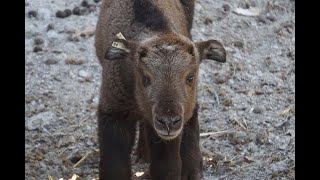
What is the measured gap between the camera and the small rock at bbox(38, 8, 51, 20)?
37.1ft

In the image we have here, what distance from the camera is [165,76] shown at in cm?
648

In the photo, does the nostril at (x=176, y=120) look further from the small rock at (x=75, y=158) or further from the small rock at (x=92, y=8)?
the small rock at (x=92, y=8)

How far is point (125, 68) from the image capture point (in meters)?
7.12

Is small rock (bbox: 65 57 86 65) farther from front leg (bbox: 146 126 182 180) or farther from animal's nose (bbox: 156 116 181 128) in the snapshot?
animal's nose (bbox: 156 116 181 128)

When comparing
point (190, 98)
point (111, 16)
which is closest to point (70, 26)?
point (111, 16)

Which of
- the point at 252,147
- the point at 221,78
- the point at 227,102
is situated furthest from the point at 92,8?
the point at 252,147

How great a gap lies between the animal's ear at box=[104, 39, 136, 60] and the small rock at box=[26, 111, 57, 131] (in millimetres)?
2439

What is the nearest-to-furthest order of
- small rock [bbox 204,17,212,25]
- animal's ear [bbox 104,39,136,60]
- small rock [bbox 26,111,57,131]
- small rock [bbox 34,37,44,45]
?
animal's ear [bbox 104,39,136,60] < small rock [bbox 26,111,57,131] < small rock [bbox 34,37,44,45] < small rock [bbox 204,17,212,25]

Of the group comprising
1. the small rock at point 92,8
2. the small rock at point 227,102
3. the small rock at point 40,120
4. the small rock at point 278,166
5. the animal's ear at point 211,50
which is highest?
the small rock at point 92,8

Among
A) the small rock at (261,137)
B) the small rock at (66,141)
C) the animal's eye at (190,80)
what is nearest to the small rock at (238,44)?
the small rock at (261,137)

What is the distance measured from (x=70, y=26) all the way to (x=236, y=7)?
2.64 m

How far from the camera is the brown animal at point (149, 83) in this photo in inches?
258

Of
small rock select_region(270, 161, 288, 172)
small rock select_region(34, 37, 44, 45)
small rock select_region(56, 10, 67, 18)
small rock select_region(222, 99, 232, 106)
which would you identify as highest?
small rock select_region(56, 10, 67, 18)

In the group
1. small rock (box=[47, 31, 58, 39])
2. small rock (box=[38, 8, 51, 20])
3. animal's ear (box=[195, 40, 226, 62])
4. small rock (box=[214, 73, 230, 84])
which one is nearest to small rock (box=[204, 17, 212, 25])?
small rock (box=[214, 73, 230, 84])
